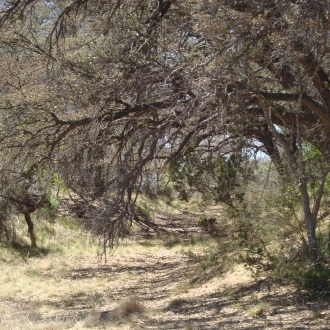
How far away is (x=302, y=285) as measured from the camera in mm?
8609

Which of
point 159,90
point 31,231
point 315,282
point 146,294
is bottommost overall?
point 146,294

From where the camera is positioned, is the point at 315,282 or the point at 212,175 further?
the point at 212,175

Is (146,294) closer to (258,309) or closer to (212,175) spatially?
(212,175)

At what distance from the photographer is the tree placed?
290 inches

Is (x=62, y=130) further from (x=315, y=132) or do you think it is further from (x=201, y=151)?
(x=315, y=132)

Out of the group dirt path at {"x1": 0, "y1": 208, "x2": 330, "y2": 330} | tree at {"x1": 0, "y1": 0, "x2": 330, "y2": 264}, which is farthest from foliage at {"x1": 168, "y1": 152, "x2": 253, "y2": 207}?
dirt path at {"x1": 0, "y1": 208, "x2": 330, "y2": 330}

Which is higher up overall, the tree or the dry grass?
the tree

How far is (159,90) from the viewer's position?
28.7ft

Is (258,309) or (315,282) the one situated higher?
(315,282)

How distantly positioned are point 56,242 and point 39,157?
11067 mm

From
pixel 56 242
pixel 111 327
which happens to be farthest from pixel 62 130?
pixel 56 242

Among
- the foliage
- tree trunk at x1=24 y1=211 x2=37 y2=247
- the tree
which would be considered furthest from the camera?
tree trunk at x1=24 y1=211 x2=37 y2=247

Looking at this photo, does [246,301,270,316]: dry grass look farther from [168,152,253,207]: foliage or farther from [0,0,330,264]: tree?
[168,152,253,207]: foliage

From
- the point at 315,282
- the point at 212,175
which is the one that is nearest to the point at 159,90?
the point at 315,282
